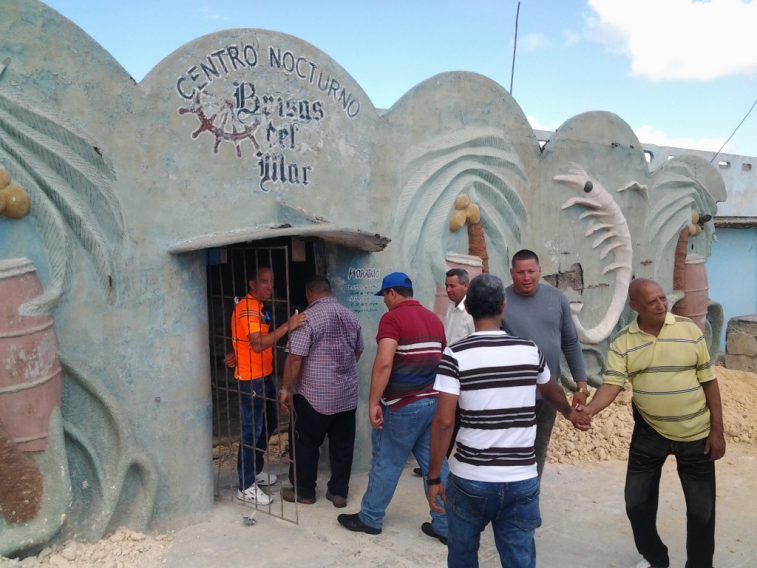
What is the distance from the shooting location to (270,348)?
4.92 metres

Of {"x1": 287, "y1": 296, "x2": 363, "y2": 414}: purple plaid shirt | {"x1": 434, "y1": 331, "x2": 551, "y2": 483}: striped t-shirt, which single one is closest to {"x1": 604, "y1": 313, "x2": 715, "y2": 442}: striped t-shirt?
{"x1": 434, "y1": 331, "x2": 551, "y2": 483}: striped t-shirt

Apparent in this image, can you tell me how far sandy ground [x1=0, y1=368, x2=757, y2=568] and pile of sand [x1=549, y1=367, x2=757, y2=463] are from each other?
0.43 metres

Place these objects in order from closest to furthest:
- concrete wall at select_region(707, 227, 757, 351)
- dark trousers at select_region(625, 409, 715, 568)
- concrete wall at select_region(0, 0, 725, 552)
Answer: dark trousers at select_region(625, 409, 715, 568) → concrete wall at select_region(0, 0, 725, 552) → concrete wall at select_region(707, 227, 757, 351)

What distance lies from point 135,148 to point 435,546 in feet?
10.2

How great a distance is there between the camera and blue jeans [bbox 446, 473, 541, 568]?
2.78 m

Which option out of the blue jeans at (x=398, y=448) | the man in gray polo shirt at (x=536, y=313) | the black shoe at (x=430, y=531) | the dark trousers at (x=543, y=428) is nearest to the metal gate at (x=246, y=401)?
the blue jeans at (x=398, y=448)

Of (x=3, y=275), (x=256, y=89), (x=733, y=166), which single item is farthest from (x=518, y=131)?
(x=733, y=166)

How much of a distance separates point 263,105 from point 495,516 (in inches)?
127

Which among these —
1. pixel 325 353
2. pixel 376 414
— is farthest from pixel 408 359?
pixel 325 353

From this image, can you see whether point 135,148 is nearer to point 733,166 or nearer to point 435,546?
point 435,546

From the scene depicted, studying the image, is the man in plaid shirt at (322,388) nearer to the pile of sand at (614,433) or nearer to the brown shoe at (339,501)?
the brown shoe at (339,501)

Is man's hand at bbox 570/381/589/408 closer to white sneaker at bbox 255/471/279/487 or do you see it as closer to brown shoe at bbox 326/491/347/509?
brown shoe at bbox 326/491/347/509

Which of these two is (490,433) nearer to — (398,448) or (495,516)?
(495,516)

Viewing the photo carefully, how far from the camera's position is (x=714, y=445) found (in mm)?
3523
